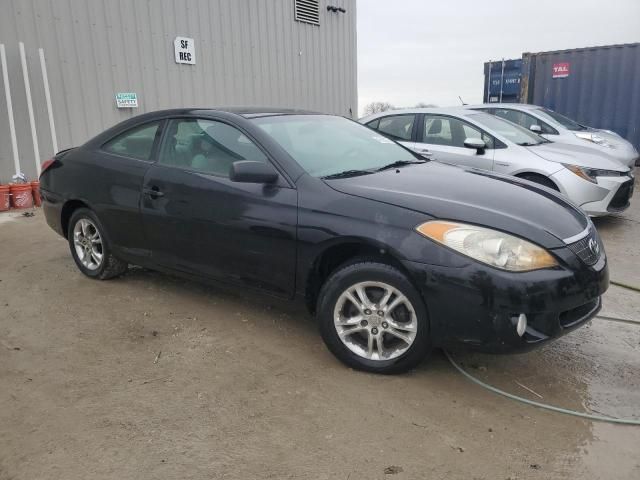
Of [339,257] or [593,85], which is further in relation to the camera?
[593,85]

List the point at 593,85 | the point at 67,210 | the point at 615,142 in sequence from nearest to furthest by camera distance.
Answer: the point at 67,210, the point at 615,142, the point at 593,85

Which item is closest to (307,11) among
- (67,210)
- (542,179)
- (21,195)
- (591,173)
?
(21,195)

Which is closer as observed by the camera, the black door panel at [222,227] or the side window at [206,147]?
the black door panel at [222,227]

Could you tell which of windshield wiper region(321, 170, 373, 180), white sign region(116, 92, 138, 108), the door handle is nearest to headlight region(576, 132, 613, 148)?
windshield wiper region(321, 170, 373, 180)

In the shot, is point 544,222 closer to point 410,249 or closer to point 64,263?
point 410,249

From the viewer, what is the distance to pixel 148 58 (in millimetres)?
9695

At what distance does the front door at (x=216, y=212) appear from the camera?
10.9ft

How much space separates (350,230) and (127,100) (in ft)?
25.3

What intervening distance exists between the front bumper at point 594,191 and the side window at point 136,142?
4576 millimetres

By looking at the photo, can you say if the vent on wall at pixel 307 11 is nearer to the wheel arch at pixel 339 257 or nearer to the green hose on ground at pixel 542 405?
the wheel arch at pixel 339 257

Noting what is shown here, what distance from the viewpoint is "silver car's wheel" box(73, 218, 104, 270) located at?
15.1ft

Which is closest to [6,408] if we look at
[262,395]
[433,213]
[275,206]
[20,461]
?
[20,461]

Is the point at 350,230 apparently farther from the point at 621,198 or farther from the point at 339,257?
the point at 621,198

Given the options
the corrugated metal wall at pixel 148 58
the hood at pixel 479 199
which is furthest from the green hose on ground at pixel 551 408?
the corrugated metal wall at pixel 148 58
